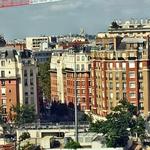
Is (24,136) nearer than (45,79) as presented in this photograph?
Yes

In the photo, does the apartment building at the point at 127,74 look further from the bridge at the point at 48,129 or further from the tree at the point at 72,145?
the tree at the point at 72,145

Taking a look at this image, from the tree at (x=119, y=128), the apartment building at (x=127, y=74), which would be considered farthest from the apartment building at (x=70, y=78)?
the tree at (x=119, y=128)

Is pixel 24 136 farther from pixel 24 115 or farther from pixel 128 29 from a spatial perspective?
pixel 128 29

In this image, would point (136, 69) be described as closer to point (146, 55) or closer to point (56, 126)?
point (146, 55)

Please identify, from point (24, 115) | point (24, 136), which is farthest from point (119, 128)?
point (24, 115)

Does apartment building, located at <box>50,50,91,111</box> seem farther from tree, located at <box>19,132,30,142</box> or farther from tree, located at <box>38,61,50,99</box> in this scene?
tree, located at <box>19,132,30,142</box>

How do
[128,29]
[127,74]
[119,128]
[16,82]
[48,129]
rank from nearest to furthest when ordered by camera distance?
[119,128]
[48,129]
[127,74]
[16,82]
[128,29]
